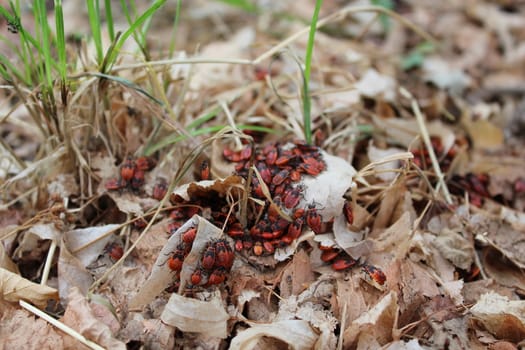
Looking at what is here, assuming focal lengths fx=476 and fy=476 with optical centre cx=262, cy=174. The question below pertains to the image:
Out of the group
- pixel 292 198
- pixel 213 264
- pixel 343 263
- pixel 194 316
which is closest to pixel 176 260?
pixel 213 264

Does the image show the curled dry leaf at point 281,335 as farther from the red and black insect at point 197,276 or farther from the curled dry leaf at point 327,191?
the curled dry leaf at point 327,191

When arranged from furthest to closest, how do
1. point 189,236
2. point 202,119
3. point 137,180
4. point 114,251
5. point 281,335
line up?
1. point 202,119
2. point 137,180
3. point 114,251
4. point 189,236
5. point 281,335

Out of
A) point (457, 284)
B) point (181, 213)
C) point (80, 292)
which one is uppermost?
point (181, 213)

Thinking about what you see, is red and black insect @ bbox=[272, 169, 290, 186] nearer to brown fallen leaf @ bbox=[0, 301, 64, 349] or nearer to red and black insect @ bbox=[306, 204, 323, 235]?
red and black insect @ bbox=[306, 204, 323, 235]

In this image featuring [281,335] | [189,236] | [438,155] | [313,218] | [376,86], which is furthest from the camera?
[376,86]

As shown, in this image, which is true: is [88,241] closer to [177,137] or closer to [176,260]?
[176,260]

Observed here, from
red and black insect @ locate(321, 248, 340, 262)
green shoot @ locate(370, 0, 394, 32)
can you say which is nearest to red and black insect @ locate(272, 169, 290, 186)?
red and black insect @ locate(321, 248, 340, 262)

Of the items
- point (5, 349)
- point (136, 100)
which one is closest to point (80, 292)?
point (5, 349)

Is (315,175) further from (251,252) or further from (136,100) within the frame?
(136,100)
